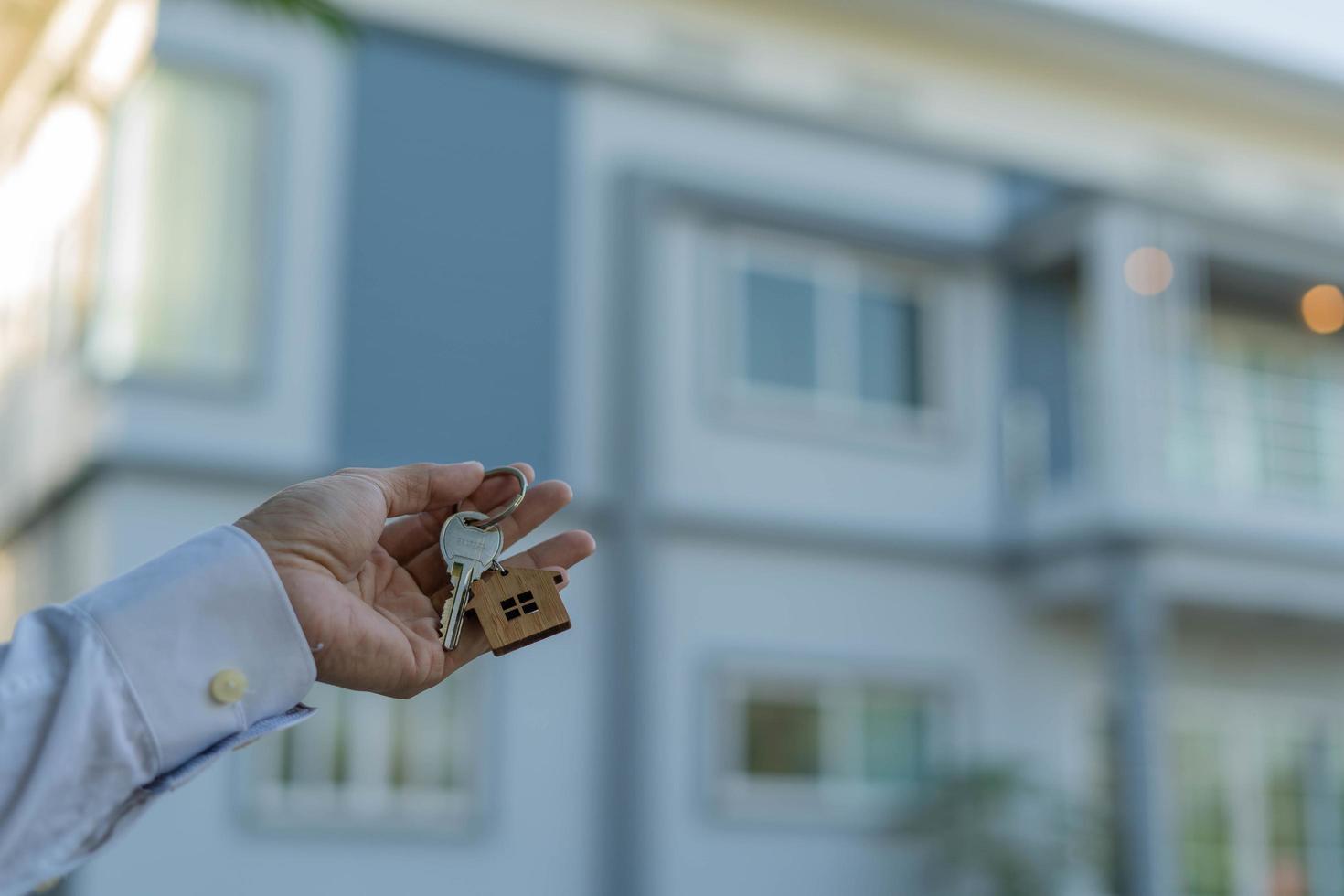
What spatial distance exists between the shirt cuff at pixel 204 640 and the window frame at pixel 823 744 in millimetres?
9974

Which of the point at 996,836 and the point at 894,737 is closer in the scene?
the point at 996,836

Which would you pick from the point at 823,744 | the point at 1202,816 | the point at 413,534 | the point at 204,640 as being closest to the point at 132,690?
the point at 204,640

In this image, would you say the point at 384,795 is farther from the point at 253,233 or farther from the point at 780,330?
the point at 780,330

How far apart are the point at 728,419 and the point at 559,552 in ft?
32.4

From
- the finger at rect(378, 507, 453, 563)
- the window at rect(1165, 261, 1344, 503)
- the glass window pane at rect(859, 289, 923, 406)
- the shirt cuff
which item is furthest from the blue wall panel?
the shirt cuff

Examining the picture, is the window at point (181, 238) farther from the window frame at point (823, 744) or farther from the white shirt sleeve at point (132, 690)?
the white shirt sleeve at point (132, 690)

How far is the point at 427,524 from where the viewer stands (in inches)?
75.7

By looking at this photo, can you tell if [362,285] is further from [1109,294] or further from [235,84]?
→ [1109,294]

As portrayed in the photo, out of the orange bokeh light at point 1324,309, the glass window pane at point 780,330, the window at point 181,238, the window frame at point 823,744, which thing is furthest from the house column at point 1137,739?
the window at point 181,238

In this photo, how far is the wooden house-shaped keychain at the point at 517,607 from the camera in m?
1.71

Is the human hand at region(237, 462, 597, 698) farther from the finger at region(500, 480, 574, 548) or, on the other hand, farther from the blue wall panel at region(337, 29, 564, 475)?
the blue wall panel at region(337, 29, 564, 475)

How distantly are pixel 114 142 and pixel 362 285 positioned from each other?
66.4 inches

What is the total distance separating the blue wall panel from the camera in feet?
35.3

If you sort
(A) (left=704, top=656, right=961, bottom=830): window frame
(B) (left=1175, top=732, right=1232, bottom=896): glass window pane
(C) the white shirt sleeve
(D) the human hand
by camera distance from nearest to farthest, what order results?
(C) the white shirt sleeve, (D) the human hand, (A) (left=704, top=656, right=961, bottom=830): window frame, (B) (left=1175, top=732, right=1232, bottom=896): glass window pane
